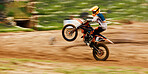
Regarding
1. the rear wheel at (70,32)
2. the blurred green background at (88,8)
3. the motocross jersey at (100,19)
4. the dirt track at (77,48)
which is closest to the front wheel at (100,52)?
the dirt track at (77,48)

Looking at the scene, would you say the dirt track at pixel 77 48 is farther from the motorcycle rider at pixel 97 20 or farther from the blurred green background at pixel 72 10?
the blurred green background at pixel 72 10

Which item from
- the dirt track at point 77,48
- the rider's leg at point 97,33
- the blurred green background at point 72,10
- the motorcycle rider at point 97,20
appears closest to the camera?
the motorcycle rider at point 97,20

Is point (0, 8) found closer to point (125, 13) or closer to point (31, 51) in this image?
point (31, 51)

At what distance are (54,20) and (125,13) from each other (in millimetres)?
5471

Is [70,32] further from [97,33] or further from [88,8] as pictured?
[88,8]

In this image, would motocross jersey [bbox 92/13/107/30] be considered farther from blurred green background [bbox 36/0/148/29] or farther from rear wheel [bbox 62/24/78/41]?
blurred green background [bbox 36/0/148/29]

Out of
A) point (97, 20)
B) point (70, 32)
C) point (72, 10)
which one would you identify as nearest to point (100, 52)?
point (97, 20)

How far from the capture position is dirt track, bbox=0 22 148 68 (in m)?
9.12

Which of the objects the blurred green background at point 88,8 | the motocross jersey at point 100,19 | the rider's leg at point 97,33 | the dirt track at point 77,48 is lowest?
the dirt track at point 77,48

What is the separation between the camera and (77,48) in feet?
35.1

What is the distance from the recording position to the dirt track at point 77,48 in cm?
912

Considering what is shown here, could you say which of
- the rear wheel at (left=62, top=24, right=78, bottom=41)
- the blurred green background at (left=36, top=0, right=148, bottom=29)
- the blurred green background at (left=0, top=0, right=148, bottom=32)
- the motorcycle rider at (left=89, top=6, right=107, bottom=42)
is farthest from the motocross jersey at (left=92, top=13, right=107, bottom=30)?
the blurred green background at (left=36, top=0, right=148, bottom=29)

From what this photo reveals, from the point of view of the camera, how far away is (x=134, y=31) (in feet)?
43.4

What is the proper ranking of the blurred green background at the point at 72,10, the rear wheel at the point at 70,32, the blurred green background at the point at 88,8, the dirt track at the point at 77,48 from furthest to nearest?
the blurred green background at the point at 88,8, the blurred green background at the point at 72,10, the rear wheel at the point at 70,32, the dirt track at the point at 77,48
